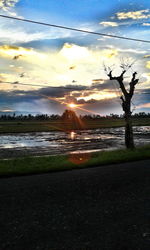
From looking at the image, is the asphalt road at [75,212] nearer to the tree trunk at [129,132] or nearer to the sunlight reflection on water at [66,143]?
the tree trunk at [129,132]

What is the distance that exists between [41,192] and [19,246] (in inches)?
121

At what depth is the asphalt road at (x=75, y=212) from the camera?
4.62 metres

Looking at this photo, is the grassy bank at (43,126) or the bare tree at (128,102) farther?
the grassy bank at (43,126)

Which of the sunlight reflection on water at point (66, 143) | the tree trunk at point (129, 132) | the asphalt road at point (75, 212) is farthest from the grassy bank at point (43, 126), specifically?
the asphalt road at point (75, 212)

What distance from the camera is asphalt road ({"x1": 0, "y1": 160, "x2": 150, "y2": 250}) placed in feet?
15.1

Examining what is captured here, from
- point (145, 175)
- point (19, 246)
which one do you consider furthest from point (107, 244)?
point (145, 175)

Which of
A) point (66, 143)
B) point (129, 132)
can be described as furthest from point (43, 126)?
point (129, 132)

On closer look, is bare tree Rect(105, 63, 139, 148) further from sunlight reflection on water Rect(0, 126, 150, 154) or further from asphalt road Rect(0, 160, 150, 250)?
asphalt road Rect(0, 160, 150, 250)

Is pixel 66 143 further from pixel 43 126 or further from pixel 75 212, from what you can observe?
pixel 43 126

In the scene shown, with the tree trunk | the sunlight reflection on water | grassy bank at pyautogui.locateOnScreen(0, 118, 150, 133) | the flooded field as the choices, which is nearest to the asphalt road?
the tree trunk

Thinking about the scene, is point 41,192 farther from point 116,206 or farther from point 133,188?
point 133,188

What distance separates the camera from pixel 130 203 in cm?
662

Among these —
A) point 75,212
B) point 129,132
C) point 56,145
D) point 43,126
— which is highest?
point 43,126

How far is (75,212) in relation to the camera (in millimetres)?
5977
